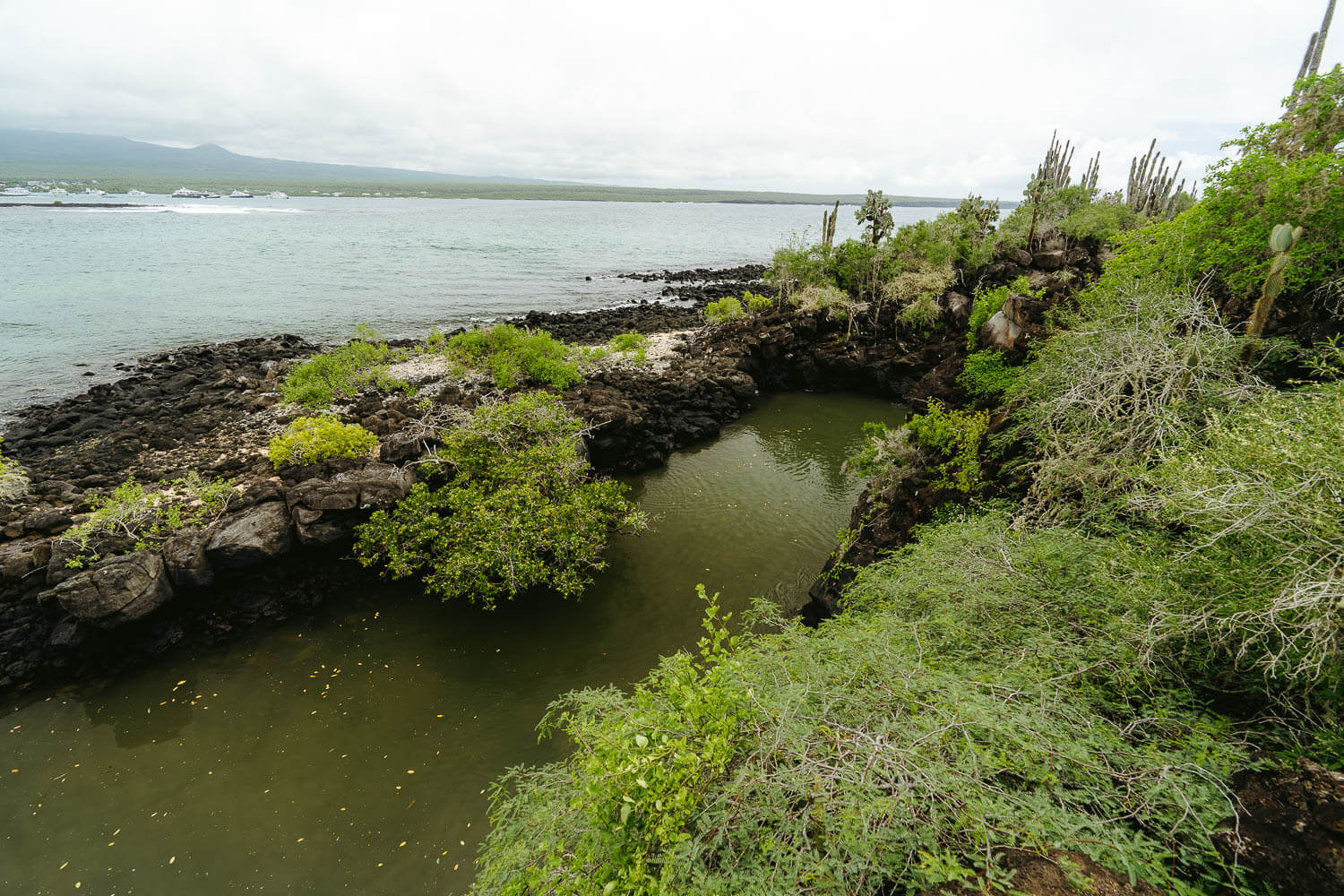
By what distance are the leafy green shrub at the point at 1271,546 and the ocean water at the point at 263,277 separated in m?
29.0

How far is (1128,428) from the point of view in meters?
8.20

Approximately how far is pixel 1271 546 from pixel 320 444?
1877 centimetres

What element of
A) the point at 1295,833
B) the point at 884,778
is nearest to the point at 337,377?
the point at 884,778

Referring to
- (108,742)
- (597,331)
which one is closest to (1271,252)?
(108,742)

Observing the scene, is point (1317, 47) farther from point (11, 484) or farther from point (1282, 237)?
point (11, 484)

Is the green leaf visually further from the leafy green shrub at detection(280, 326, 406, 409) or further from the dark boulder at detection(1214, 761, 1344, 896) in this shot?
the leafy green shrub at detection(280, 326, 406, 409)

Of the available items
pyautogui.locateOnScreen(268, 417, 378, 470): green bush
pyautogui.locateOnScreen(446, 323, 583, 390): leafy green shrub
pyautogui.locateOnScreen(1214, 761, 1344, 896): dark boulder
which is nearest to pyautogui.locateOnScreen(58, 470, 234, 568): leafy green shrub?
pyautogui.locateOnScreen(268, 417, 378, 470): green bush

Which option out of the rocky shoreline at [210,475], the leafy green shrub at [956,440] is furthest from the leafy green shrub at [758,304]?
the leafy green shrub at [956,440]

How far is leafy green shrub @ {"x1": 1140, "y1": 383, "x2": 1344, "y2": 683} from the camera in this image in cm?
430

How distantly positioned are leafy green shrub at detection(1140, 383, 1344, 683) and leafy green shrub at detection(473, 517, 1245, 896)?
2.29ft

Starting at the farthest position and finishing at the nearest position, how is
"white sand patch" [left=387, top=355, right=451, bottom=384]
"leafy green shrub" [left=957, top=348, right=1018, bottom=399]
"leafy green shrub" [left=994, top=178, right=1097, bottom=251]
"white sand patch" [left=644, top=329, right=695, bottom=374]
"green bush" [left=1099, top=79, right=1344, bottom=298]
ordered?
"leafy green shrub" [left=994, top=178, right=1097, bottom=251]
"white sand patch" [left=644, top=329, right=695, bottom=374]
"white sand patch" [left=387, top=355, right=451, bottom=384]
"leafy green shrub" [left=957, top=348, right=1018, bottom=399]
"green bush" [left=1099, top=79, right=1344, bottom=298]

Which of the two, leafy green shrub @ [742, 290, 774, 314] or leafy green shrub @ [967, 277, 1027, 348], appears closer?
leafy green shrub @ [967, 277, 1027, 348]

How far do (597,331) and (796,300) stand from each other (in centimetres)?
1351

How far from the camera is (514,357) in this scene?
23797 millimetres
